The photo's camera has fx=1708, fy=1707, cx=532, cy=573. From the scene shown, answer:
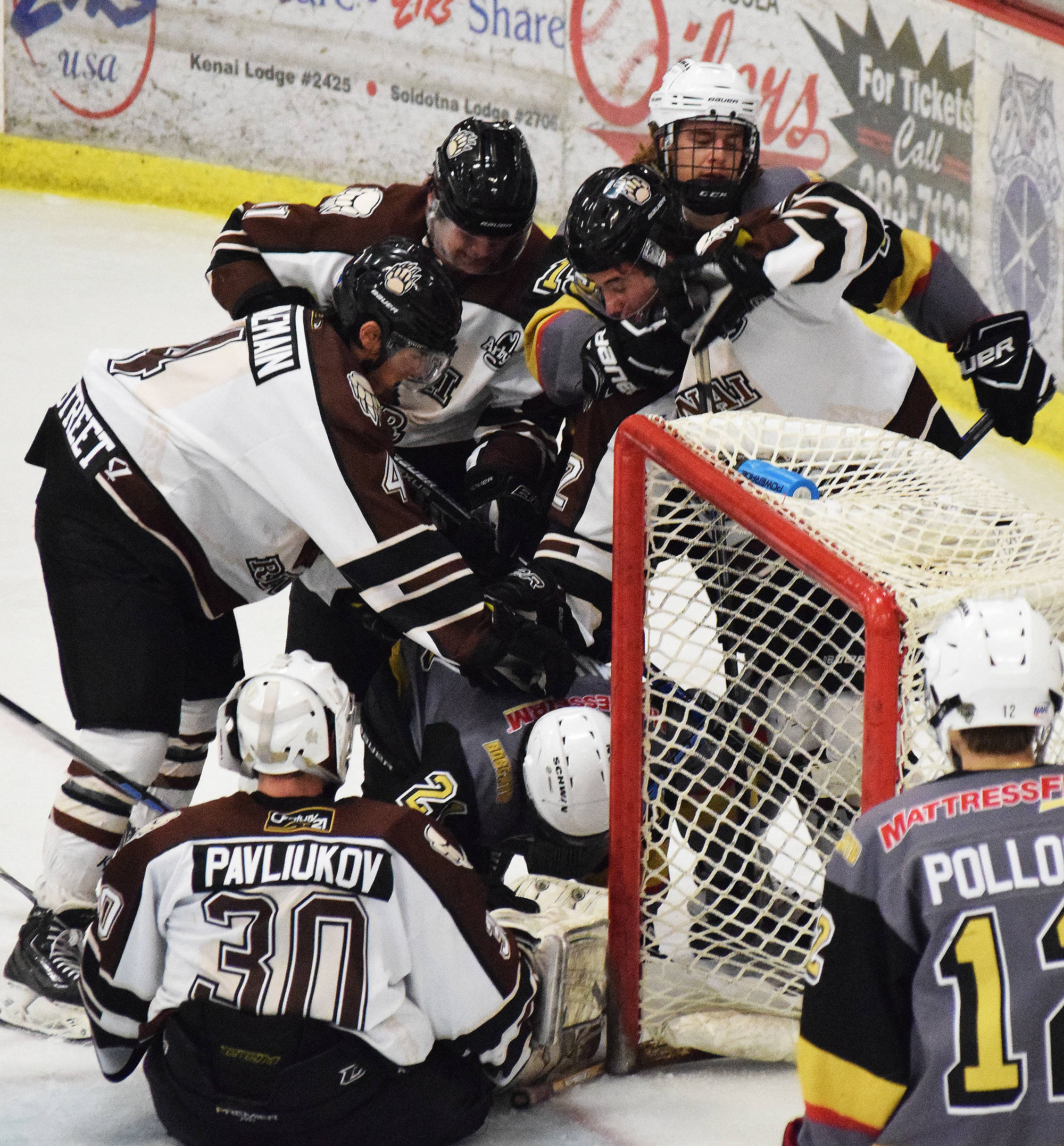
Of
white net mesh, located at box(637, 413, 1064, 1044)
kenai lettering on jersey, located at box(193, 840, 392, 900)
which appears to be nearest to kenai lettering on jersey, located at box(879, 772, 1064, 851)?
white net mesh, located at box(637, 413, 1064, 1044)

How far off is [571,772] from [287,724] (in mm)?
578

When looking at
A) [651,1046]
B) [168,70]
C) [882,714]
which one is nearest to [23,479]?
[168,70]

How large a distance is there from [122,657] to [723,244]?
1051mm

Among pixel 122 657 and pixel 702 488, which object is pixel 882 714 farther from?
pixel 122 657

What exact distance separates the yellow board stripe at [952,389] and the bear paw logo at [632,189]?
3.63m

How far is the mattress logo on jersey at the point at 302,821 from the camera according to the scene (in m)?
1.97

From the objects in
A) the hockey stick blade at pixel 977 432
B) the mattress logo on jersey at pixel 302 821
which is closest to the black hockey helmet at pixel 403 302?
the mattress logo on jersey at pixel 302 821

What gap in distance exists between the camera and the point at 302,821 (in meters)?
1.97

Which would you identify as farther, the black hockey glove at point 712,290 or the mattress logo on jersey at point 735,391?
the mattress logo on jersey at point 735,391

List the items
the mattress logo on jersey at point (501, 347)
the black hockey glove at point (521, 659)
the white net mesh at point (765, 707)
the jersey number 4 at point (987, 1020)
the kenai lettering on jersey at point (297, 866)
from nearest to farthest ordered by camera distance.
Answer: the jersey number 4 at point (987, 1020), the kenai lettering on jersey at point (297, 866), the white net mesh at point (765, 707), the black hockey glove at point (521, 659), the mattress logo on jersey at point (501, 347)

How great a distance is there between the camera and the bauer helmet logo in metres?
2.85

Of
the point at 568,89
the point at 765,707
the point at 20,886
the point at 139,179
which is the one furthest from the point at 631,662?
the point at 568,89

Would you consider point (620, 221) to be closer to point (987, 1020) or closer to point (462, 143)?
point (462, 143)

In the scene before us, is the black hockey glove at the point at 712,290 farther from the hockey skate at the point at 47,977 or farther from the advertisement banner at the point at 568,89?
the advertisement banner at the point at 568,89
